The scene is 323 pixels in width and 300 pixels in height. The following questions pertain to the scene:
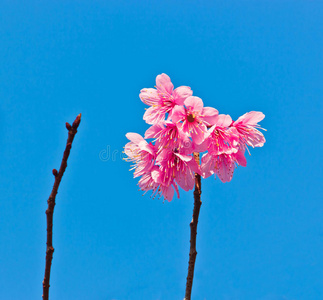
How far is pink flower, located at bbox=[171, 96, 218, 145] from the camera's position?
2551mm

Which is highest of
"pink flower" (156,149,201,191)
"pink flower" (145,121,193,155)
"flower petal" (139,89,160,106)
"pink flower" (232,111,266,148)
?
"flower petal" (139,89,160,106)

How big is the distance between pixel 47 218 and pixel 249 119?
1947 mm

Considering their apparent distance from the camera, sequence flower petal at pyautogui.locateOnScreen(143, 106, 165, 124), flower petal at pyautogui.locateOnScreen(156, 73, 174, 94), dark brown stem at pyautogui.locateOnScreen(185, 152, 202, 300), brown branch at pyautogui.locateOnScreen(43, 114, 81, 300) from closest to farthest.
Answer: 1. brown branch at pyautogui.locateOnScreen(43, 114, 81, 300)
2. dark brown stem at pyautogui.locateOnScreen(185, 152, 202, 300)
3. flower petal at pyautogui.locateOnScreen(143, 106, 165, 124)
4. flower petal at pyautogui.locateOnScreen(156, 73, 174, 94)

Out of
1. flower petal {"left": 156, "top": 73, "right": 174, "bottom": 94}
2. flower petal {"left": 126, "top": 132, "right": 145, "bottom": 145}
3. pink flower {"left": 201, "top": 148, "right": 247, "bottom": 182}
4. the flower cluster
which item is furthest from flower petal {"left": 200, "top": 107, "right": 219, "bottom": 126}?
flower petal {"left": 126, "top": 132, "right": 145, "bottom": 145}

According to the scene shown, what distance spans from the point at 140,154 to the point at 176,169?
0.36 metres

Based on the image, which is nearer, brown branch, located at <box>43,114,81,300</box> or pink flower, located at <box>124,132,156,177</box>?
brown branch, located at <box>43,114,81,300</box>

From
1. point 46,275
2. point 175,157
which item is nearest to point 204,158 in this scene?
point 175,157

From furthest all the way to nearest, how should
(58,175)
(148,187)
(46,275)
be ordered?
(148,187) < (46,275) < (58,175)

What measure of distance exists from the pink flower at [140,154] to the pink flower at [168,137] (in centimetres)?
17

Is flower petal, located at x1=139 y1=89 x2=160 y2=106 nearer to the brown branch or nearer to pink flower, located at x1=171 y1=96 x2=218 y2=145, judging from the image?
pink flower, located at x1=171 y1=96 x2=218 y2=145

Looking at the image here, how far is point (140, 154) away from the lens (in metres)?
2.82

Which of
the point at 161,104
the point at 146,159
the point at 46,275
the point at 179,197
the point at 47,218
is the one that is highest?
the point at 161,104

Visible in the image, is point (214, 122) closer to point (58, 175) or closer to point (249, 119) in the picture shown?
point (249, 119)

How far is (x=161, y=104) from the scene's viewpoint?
2848 mm
